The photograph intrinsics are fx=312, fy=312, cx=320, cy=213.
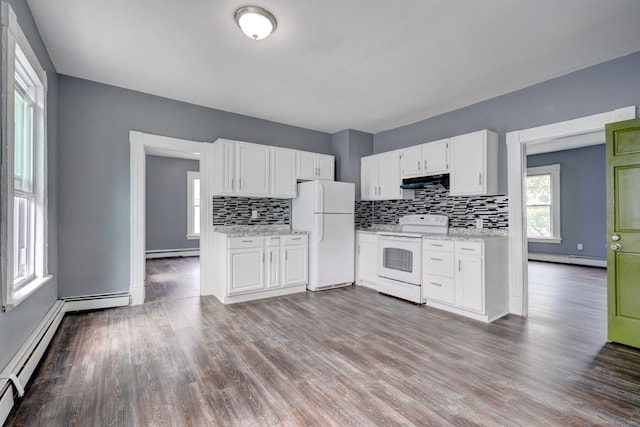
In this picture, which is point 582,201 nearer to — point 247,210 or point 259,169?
point 259,169

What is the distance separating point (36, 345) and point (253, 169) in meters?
2.88

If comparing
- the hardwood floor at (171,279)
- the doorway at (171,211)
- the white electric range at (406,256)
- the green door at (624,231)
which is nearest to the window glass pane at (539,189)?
the white electric range at (406,256)

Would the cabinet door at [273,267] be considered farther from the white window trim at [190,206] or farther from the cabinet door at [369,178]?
the white window trim at [190,206]

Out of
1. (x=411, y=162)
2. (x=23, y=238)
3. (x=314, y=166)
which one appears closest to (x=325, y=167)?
(x=314, y=166)

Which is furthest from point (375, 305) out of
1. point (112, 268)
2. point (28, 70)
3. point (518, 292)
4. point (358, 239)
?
point (28, 70)

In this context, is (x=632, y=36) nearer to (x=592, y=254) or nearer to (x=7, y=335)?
(x=7, y=335)

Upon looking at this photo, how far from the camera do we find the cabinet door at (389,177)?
4.78 m

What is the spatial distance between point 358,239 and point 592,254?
5.52 m

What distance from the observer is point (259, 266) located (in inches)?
164

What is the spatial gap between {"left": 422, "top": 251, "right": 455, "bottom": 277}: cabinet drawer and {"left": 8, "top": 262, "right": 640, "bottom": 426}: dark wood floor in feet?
1.82

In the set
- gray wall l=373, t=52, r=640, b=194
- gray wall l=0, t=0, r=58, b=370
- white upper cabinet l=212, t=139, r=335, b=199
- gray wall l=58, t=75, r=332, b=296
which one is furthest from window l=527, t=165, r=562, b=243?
→ gray wall l=0, t=0, r=58, b=370

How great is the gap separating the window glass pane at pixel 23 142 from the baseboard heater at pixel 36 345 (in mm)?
1183

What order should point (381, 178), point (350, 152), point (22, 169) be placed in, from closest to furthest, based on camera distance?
point (22, 169) < point (381, 178) < point (350, 152)

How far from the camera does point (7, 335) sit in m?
1.93
